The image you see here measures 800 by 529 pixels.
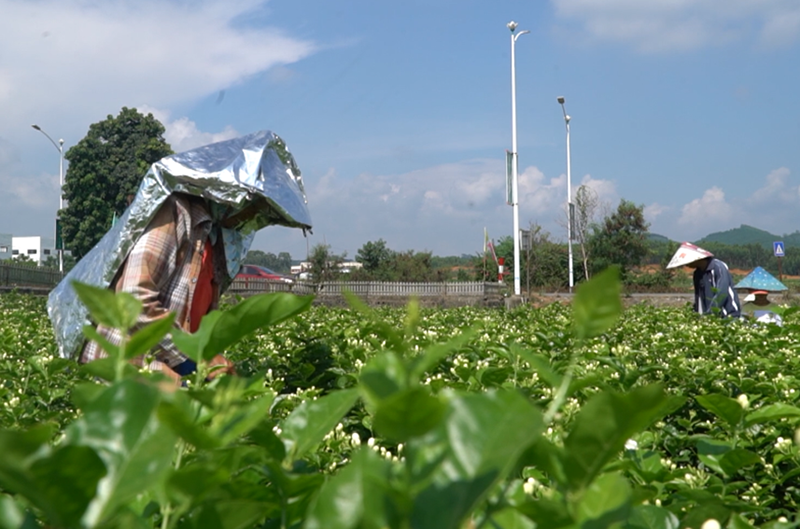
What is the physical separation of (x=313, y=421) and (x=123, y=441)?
29 cm

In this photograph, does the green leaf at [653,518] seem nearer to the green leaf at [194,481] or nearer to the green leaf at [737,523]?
the green leaf at [737,523]

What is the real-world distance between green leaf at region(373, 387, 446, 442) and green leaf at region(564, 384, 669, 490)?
13 cm

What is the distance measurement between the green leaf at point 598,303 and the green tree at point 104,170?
43.8 metres

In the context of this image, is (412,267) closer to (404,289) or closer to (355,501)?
(404,289)

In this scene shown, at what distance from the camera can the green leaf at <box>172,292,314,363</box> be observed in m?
0.87

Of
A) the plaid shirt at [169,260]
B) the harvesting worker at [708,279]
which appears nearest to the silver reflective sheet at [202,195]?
the plaid shirt at [169,260]

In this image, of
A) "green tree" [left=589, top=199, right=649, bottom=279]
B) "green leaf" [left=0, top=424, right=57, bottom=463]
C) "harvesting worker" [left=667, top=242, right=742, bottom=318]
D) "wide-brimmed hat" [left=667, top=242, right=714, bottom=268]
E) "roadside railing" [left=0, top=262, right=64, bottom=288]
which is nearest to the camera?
"green leaf" [left=0, top=424, right=57, bottom=463]

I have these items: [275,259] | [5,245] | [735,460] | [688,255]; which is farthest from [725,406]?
[5,245]

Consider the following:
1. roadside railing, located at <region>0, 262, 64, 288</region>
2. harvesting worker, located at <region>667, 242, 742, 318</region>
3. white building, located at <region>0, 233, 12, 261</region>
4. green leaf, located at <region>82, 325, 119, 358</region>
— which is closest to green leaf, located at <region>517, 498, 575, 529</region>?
green leaf, located at <region>82, 325, 119, 358</region>

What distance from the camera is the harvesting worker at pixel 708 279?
705cm

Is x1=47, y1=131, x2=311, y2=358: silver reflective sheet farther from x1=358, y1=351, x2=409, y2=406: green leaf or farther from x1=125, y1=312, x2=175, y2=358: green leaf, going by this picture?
x1=358, y1=351, x2=409, y2=406: green leaf

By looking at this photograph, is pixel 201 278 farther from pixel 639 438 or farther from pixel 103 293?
pixel 103 293

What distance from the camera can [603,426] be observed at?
0.61 metres

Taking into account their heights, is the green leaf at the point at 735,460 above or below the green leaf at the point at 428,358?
below
